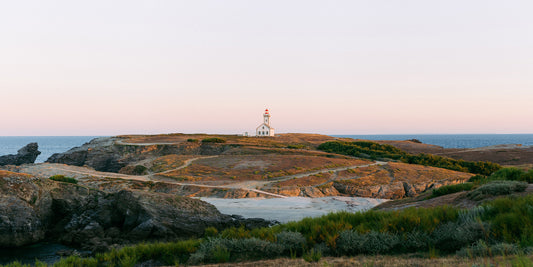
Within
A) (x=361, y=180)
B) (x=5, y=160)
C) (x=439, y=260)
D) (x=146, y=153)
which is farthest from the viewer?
(x=5, y=160)

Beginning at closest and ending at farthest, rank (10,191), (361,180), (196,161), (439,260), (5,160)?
(439,260), (10,191), (361,180), (196,161), (5,160)

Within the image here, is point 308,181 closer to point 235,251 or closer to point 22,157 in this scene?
point 235,251

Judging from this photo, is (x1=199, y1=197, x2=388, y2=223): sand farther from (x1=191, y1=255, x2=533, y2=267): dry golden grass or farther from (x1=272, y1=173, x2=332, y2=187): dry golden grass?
(x1=191, y1=255, x2=533, y2=267): dry golden grass

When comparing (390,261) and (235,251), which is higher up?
(390,261)

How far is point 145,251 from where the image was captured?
902 centimetres

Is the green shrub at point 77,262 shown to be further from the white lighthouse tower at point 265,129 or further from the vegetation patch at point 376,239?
the white lighthouse tower at point 265,129

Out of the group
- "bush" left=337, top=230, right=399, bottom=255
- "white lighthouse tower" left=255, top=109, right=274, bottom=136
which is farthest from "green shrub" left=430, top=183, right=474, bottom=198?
"white lighthouse tower" left=255, top=109, right=274, bottom=136

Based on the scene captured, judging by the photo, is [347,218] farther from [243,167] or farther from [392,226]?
[243,167]

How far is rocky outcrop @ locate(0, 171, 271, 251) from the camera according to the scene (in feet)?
44.5

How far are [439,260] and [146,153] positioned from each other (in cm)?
5046

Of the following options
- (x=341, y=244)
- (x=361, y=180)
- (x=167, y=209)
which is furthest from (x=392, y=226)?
(x=361, y=180)

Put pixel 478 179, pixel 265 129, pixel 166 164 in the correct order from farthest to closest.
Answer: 1. pixel 265 129
2. pixel 166 164
3. pixel 478 179

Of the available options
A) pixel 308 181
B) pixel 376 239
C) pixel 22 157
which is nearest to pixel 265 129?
pixel 22 157

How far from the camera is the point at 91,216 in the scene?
1539 centimetres
